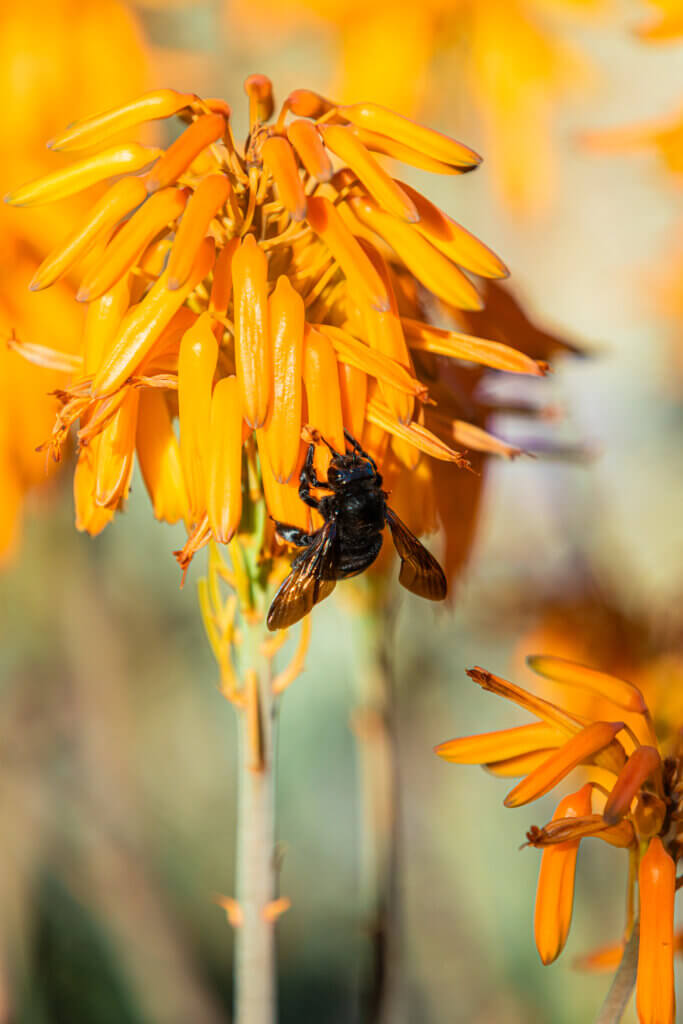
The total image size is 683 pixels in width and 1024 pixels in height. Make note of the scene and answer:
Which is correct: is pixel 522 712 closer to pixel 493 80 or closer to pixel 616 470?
pixel 616 470

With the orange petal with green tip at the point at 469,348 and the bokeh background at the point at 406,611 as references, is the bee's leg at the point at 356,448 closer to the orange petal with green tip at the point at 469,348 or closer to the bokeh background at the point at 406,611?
the orange petal with green tip at the point at 469,348

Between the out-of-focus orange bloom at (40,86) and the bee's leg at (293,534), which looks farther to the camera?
the out-of-focus orange bloom at (40,86)

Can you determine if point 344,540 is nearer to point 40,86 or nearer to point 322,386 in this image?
point 322,386

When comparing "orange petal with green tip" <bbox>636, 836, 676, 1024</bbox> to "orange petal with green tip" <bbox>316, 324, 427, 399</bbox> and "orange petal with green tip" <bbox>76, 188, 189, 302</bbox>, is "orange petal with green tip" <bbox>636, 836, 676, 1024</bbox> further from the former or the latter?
"orange petal with green tip" <bbox>76, 188, 189, 302</bbox>

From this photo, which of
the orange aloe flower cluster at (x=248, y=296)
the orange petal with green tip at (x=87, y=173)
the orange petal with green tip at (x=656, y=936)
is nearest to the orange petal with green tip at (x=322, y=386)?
the orange aloe flower cluster at (x=248, y=296)

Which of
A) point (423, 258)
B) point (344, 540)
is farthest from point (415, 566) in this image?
point (423, 258)

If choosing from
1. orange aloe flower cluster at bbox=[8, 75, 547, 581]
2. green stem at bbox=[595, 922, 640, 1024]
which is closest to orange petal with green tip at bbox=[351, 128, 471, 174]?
orange aloe flower cluster at bbox=[8, 75, 547, 581]

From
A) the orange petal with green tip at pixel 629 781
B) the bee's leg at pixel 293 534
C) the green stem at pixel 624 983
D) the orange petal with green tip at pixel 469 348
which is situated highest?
the orange petal with green tip at pixel 469 348

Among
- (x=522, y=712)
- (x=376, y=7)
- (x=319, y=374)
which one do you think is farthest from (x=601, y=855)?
(x=376, y=7)
